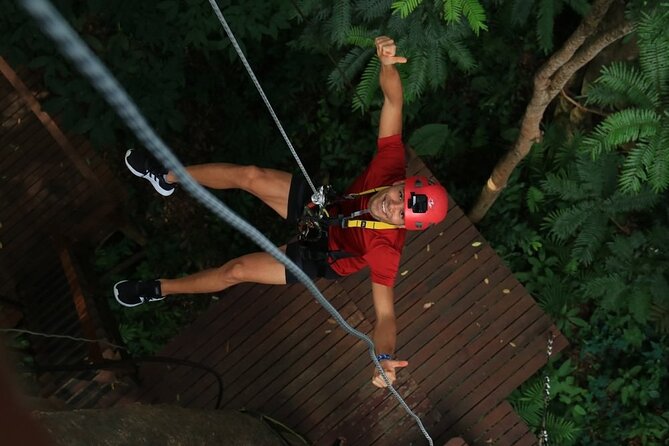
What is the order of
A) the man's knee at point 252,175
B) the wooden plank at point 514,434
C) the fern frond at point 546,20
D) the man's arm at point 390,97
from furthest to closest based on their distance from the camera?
1. the wooden plank at point 514,434
2. the fern frond at point 546,20
3. the man's knee at point 252,175
4. the man's arm at point 390,97

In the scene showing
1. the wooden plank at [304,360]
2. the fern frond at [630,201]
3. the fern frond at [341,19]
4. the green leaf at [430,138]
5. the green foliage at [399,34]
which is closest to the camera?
the green foliage at [399,34]

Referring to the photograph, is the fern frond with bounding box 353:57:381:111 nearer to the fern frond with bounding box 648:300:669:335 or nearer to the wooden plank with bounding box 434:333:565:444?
the wooden plank with bounding box 434:333:565:444

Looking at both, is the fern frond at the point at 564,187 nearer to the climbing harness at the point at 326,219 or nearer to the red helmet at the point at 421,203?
the climbing harness at the point at 326,219

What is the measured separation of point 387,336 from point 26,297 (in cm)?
437

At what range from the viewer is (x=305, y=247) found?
5.00 metres

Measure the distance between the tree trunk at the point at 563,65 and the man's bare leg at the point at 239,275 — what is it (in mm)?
2302

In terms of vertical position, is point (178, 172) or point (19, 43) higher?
point (19, 43)

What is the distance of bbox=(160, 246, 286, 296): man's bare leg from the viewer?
17.1 ft

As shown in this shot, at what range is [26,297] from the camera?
6.84m

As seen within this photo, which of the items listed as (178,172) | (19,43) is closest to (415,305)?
(178,172)

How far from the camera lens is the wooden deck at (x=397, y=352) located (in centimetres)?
573

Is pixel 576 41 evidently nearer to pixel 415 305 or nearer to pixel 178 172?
pixel 415 305

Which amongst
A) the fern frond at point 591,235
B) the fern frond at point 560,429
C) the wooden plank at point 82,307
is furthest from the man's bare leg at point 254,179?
the fern frond at point 560,429

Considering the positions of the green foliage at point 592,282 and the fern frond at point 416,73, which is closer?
the fern frond at point 416,73
